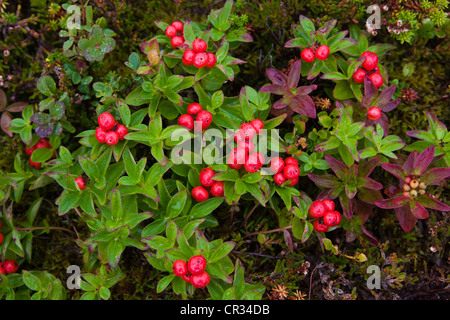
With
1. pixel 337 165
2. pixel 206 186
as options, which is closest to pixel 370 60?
pixel 337 165

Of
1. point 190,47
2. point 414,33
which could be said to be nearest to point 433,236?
point 414,33

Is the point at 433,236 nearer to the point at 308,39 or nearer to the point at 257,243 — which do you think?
the point at 257,243

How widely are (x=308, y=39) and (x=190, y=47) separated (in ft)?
3.58

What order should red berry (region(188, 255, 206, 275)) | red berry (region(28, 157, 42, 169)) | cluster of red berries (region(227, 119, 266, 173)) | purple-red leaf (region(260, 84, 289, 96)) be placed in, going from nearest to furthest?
red berry (region(188, 255, 206, 275))
cluster of red berries (region(227, 119, 266, 173))
purple-red leaf (region(260, 84, 289, 96))
red berry (region(28, 157, 42, 169))

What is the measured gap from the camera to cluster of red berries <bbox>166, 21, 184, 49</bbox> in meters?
3.39

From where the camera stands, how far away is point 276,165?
3047 millimetres

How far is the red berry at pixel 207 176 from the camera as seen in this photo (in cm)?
308

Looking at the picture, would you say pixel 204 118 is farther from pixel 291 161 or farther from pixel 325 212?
pixel 325 212

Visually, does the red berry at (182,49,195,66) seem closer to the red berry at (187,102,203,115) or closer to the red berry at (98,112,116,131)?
the red berry at (187,102,203,115)

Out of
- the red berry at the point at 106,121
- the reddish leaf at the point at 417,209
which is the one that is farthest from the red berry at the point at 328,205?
the red berry at the point at 106,121

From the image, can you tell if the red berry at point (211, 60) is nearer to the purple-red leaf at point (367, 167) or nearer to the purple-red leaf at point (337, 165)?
the purple-red leaf at point (337, 165)

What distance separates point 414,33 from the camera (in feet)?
12.6

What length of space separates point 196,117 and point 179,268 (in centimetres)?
125

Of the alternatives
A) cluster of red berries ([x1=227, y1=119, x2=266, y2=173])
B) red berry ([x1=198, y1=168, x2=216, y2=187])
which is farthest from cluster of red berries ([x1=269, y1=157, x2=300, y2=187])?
red berry ([x1=198, y1=168, x2=216, y2=187])
